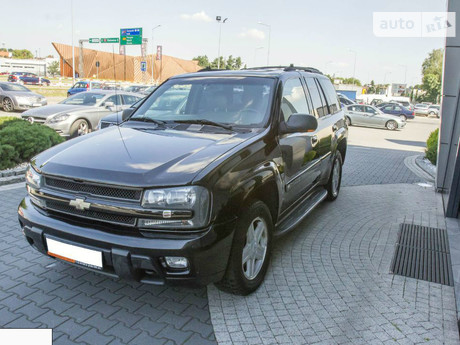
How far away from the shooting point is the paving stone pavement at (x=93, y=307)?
9.23 ft

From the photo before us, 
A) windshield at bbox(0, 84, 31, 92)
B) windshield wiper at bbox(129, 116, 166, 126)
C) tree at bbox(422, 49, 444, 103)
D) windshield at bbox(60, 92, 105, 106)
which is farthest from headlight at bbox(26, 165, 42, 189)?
tree at bbox(422, 49, 444, 103)

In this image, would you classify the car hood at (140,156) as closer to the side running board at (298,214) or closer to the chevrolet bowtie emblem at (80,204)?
the chevrolet bowtie emblem at (80,204)

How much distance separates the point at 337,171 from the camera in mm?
6496

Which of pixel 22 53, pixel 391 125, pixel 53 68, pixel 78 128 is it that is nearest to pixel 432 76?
pixel 391 125

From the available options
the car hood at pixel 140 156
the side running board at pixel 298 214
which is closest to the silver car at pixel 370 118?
the side running board at pixel 298 214

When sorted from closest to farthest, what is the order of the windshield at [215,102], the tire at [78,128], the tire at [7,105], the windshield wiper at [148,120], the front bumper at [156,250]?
the front bumper at [156,250] → the windshield at [215,102] → the windshield wiper at [148,120] → the tire at [78,128] → the tire at [7,105]

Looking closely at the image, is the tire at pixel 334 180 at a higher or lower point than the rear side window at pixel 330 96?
lower

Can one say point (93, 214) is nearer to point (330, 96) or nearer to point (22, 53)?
point (330, 96)

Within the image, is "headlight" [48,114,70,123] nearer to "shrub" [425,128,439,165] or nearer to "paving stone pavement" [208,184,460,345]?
"paving stone pavement" [208,184,460,345]

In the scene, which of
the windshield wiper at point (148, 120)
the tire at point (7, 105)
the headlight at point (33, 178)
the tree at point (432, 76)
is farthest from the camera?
the tree at point (432, 76)

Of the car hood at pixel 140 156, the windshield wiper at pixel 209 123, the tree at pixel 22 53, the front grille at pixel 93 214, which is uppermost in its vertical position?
the tree at pixel 22 53

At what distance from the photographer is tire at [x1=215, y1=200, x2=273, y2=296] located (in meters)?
3.00

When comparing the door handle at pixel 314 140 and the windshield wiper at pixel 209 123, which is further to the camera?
the door handle at pixel 314 140

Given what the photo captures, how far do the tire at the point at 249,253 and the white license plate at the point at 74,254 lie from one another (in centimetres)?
98
